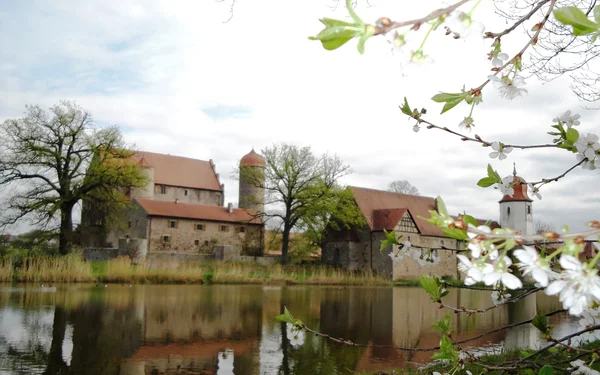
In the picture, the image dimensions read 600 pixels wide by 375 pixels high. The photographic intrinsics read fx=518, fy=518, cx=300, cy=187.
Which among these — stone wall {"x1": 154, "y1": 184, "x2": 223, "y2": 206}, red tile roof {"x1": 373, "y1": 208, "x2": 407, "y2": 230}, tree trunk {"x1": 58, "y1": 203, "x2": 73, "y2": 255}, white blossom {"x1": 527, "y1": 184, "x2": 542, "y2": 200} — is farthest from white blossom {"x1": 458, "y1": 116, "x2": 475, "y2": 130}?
stone wall {"x1": 154, "y1": 184, "x2": 223, "y2": 206}

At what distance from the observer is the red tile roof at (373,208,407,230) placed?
123 ft

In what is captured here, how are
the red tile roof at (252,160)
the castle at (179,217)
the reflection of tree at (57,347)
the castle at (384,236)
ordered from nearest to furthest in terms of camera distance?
the reflection of tree at (57,347)
the castle at (179,217)
the castle at (384,236)
the red tile roof at (252,160)

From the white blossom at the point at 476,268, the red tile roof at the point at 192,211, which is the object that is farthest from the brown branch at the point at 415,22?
the red tile roof at the point at 192,211

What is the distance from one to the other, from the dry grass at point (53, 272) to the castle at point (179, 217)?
37.6ft

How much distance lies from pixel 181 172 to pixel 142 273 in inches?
930

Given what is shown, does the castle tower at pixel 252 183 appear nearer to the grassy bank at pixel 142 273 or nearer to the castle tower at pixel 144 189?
the castle tower at pixel 144 189

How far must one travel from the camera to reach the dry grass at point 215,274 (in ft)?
72.2

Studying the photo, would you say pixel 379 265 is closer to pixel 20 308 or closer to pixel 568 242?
pixel 20 308

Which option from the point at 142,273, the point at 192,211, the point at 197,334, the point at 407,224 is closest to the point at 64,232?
the point at 142,273

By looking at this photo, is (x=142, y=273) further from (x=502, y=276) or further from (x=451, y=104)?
(x=502, y=276)

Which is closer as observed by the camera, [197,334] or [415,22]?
[415,22]

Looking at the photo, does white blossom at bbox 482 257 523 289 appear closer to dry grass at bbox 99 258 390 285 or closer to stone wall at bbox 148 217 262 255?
dry grass at bbox 99 258 390 285

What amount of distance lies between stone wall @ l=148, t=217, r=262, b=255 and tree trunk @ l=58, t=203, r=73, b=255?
6.80 metres

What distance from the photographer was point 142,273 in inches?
870
